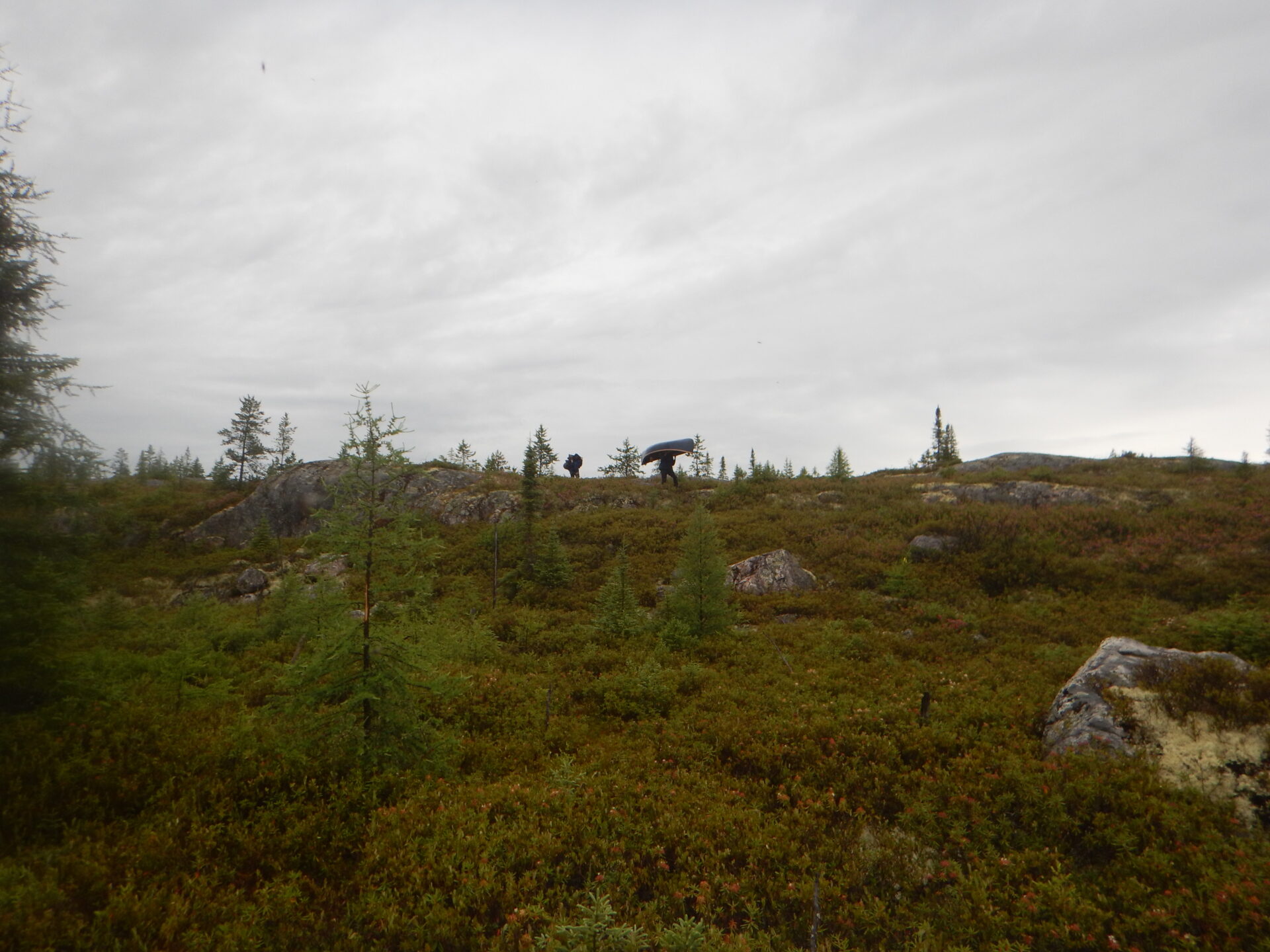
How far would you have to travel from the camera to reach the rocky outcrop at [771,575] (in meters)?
24.3

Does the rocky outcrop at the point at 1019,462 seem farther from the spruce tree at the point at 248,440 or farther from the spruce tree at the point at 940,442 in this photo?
the spruce tree at the point at 248,440

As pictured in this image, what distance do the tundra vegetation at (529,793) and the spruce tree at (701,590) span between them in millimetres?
2863

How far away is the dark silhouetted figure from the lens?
43.0 m

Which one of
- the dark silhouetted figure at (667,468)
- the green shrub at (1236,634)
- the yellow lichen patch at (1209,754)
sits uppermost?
the dark silhouetted figure at (667,468)

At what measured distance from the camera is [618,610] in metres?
19.4

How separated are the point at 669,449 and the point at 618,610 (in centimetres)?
2391

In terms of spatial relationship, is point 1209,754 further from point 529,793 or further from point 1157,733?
point 529,793

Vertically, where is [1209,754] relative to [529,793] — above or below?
above

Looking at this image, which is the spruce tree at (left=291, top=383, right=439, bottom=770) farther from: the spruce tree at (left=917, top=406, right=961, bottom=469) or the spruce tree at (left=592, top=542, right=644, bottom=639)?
the spruce tree at (left=917, top=406, right=961, bottom=469)

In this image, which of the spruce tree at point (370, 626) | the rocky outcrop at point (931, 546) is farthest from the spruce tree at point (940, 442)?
the spruce tree at point (370, 626)

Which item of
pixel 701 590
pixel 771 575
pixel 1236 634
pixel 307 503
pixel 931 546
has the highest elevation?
pixel 307 503

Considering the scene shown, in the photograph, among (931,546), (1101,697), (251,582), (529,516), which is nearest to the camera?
(1101,697)

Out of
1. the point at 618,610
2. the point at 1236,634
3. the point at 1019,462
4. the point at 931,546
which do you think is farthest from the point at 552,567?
the point at 1019,462

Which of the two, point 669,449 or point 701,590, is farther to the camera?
point 669,449
